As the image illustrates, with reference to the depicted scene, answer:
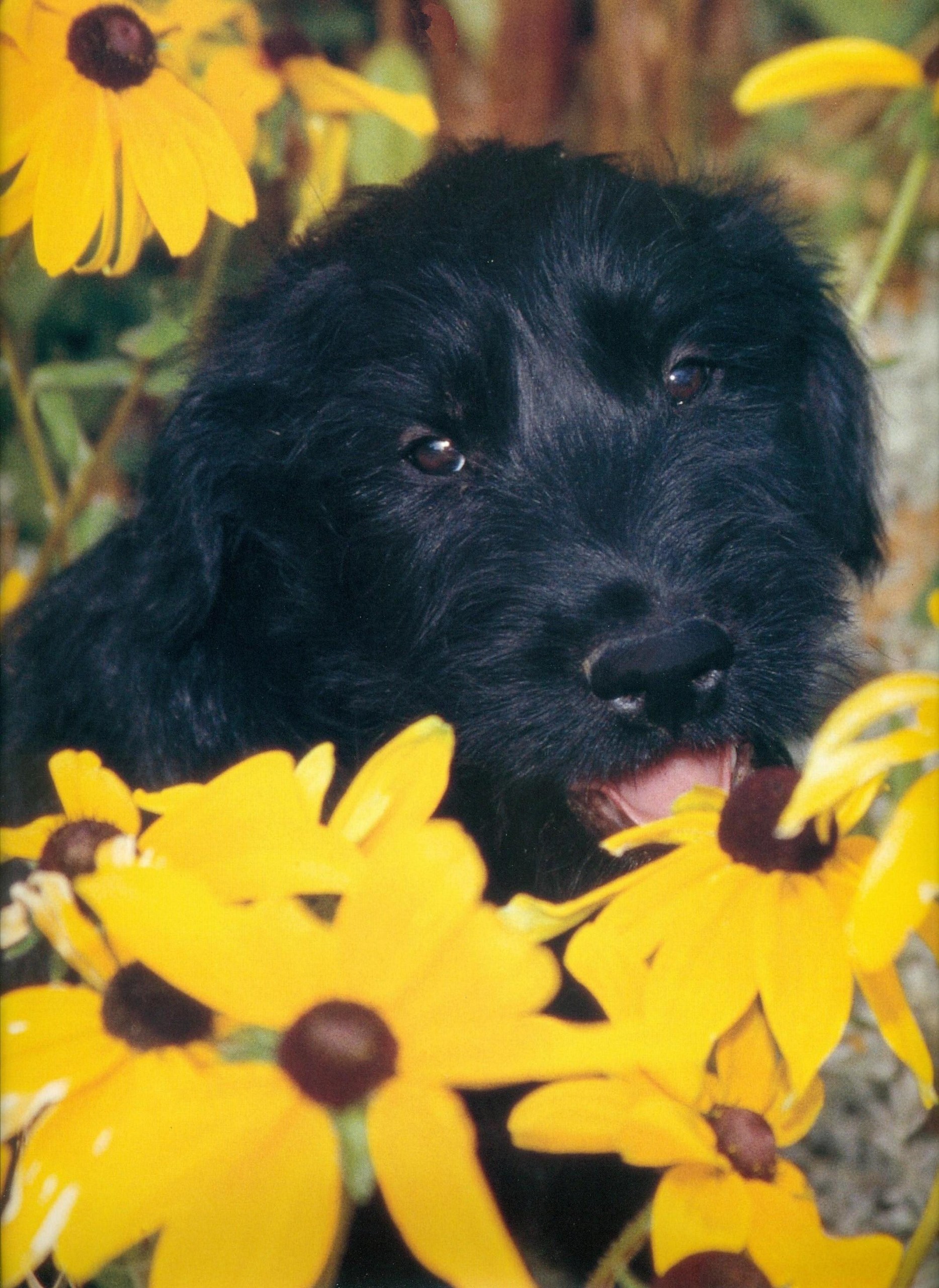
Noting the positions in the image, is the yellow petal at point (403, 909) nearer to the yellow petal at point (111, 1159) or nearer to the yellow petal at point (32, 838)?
the yellow petal at point (111, 1159)

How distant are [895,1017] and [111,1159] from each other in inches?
28.8

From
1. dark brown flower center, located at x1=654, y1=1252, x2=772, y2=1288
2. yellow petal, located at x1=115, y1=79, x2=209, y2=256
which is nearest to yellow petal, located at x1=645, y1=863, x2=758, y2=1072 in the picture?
dark brown flower center, located at x1=654, y1=1252, x2=772, y2=1288

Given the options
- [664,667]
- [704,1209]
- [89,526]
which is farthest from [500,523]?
[89,526]

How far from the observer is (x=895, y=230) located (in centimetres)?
227

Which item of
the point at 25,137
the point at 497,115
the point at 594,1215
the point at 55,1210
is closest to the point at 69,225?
the point at 25,137

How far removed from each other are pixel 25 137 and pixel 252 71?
1.09ft

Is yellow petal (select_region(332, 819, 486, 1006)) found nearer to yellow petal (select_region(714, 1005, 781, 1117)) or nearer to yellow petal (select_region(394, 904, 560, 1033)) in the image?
yellow petal (select_region(394, 904, 560, 1033))

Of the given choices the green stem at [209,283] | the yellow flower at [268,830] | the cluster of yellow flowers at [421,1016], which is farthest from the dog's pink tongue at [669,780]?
the green stem at [209,283]

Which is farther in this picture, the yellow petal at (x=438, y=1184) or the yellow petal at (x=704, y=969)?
the yellow petal at (x=704, y=969)

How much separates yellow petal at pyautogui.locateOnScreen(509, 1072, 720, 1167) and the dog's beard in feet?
1.28

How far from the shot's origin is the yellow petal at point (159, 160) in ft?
5.02

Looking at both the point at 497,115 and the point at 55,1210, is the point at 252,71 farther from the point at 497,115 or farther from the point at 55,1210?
the point at 55,1210

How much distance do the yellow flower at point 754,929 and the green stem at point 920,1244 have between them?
0.11m

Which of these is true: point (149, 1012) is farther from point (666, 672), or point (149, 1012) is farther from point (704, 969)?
point (666, 672)
